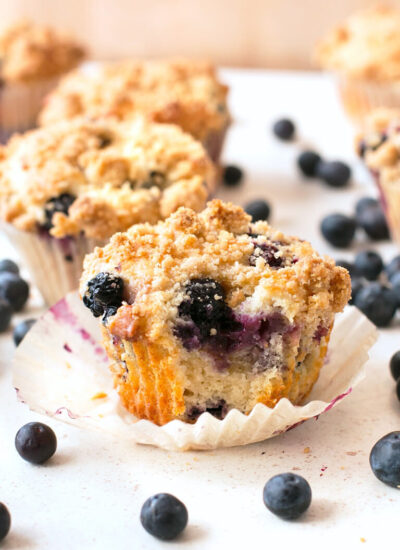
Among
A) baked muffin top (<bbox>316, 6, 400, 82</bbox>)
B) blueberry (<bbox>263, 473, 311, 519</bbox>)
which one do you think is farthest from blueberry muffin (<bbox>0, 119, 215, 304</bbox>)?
baked muffin top (<bbox>316, 6, 400, 82</bbox>)

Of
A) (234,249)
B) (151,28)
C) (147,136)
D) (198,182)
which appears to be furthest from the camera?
(151,28)

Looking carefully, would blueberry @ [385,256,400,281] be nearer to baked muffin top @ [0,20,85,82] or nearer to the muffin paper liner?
the muffin paper liner

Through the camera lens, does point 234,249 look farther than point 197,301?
Yes

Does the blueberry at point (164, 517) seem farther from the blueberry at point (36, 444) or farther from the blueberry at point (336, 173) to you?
the blueberry at point (336, 173)

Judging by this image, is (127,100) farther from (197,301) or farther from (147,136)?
(197,301)

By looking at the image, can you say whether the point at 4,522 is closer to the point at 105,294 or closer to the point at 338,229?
the point at 105,294

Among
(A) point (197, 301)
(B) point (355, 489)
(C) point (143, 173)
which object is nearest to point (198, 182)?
(C) point (143, 173)

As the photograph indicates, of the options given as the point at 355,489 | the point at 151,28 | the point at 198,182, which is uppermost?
the point at 198,182
